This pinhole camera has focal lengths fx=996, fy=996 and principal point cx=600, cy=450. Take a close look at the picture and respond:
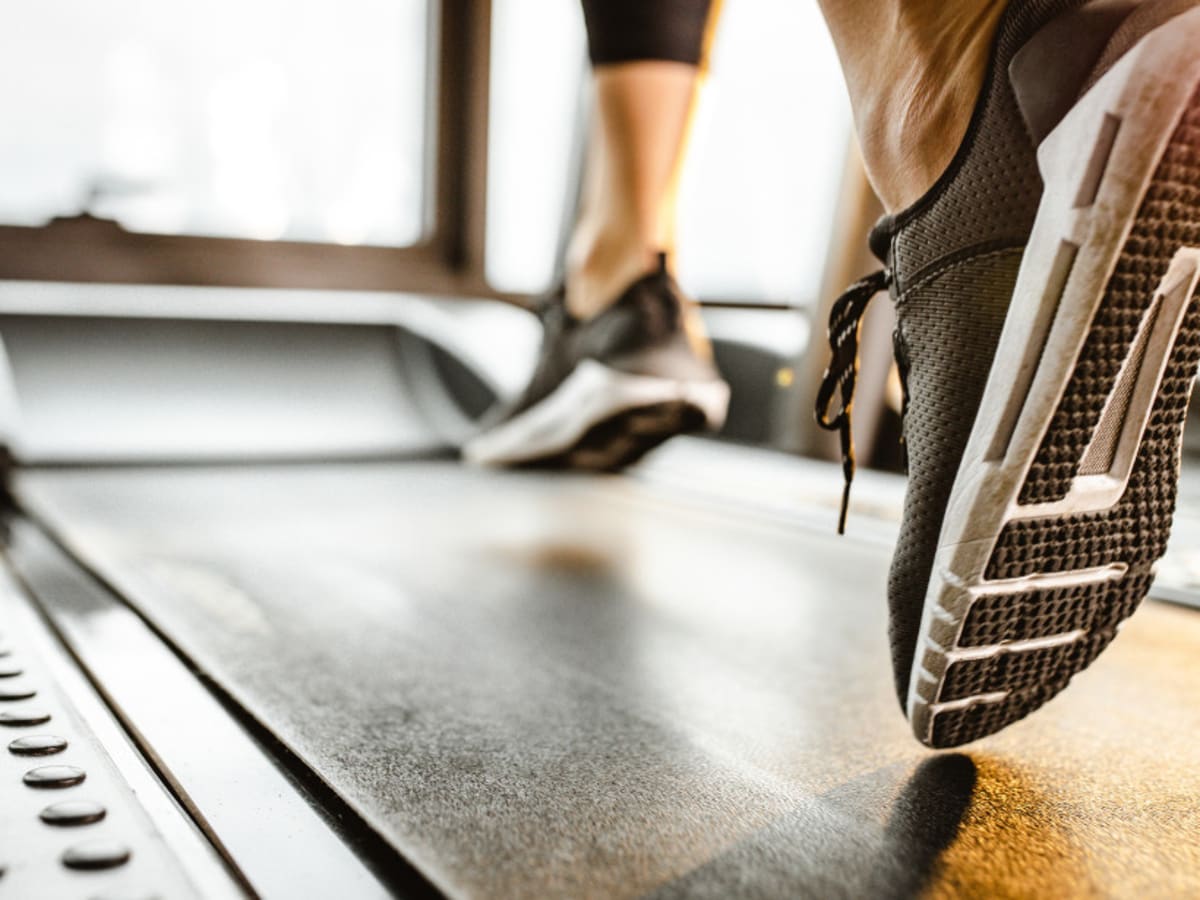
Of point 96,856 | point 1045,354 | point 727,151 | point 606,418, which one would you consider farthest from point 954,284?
point 727,151

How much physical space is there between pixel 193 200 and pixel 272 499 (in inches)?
54.9

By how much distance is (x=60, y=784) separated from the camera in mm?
553

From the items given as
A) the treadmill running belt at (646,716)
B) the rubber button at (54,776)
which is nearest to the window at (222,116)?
the treadmill running belt at (646,716)

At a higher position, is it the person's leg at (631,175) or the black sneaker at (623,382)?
the person's leg at (631,175)

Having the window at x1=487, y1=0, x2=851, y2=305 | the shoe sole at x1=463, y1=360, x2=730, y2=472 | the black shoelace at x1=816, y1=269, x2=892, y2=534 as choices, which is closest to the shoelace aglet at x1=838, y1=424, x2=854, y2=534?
the black shoelace at x1=816, y1=269, x2=892, y2=534

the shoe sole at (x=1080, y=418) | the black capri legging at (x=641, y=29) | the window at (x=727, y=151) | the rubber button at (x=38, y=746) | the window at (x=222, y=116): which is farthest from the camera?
the window at (x=222, y=116)

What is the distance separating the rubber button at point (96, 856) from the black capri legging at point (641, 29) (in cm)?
104

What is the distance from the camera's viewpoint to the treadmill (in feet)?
1.60

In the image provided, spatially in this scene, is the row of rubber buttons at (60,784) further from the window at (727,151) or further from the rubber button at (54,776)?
the window at (727,151)

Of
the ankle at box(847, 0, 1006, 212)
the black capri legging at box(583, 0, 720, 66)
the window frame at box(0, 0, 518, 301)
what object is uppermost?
the black capri legging at box(583, 0, 720, 66)

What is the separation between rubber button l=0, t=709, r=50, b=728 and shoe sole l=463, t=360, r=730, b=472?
0.77 meters

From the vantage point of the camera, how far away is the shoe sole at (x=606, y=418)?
49.9 inches

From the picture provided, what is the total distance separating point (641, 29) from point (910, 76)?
725 millimetres

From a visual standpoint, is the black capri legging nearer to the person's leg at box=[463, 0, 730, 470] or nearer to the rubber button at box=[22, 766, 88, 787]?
the person's leg at box=[463, 0, 730, 470]
